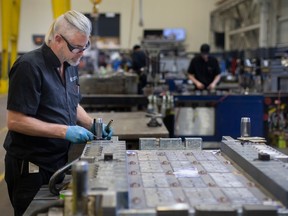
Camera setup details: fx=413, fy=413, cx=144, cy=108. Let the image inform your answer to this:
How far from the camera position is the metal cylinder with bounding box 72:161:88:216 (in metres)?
0.83

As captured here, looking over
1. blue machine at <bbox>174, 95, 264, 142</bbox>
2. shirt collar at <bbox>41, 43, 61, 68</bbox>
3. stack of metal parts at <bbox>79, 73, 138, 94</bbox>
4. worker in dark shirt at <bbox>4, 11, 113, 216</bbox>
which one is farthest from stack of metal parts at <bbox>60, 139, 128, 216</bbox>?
blue machine at <bbox>174, 95, 264, 142</bbox>

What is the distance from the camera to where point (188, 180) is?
3.60ft

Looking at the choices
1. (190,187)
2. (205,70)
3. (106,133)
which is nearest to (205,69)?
(205,70)

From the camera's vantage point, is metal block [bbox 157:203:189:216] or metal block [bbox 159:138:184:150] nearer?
metal block [bbox 157:203:189:216]

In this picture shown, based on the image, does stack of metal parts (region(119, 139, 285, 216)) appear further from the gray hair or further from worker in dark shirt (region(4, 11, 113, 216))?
the gray hair

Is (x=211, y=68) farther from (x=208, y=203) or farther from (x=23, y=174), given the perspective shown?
(x=208, y=203)

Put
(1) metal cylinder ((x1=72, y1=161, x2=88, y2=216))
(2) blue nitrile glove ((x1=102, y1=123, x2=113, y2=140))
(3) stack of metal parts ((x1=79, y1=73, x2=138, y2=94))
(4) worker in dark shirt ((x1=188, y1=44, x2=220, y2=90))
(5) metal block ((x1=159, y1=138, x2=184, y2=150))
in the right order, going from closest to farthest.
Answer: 1. (1) metal cylinder ((x1=72, y1=161, x2=88, y2=216))
2. (5) metal block ((x1=159, y1=138, x2=184, y2=150))
3. (2) blue nitrile glove ((x1=102, y1=123, x2=113, y2=140))
4. (3) stack of metal parts ((x1=79, y1=73, x2=138, y2=94))
5. (4) worker in dark shirt ((x1=188, y1=44, x2=220, y2=90))

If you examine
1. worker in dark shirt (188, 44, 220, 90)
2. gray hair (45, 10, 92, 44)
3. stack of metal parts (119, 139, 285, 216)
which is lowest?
stack of metal parts (119, 139, 285, 216)

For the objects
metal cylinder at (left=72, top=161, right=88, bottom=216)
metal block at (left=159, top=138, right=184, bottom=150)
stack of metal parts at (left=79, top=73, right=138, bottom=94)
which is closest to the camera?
metal cylinder at (left=72, top=161, right=88, bottom=216)

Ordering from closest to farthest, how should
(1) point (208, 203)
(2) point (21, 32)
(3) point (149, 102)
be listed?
(1) point (208, 203) < (3) point (149, 102) < (2) point (21, 32)

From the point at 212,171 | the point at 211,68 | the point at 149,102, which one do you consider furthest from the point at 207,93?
the point at 212,171

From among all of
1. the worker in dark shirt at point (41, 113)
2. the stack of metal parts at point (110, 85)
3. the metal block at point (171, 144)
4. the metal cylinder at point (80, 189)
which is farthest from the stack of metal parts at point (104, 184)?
the stack of metal parts at point (110, 85)

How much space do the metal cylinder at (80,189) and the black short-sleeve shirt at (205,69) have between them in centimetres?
433

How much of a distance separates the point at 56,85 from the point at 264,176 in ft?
2.99
